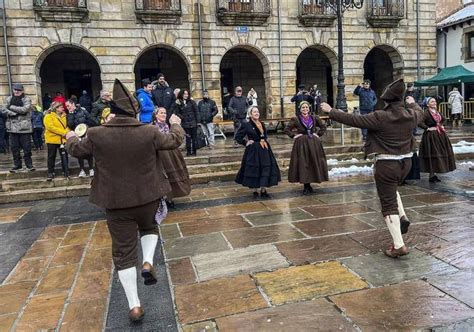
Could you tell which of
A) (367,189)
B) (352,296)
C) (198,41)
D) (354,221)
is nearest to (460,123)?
(198,41)

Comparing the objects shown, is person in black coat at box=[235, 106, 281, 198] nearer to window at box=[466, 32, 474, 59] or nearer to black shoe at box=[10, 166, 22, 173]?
black shoe at box=[10, 166, 22, 173]

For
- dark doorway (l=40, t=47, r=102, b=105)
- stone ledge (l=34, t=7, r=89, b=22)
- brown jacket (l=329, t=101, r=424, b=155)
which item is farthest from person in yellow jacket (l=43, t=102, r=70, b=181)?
dark doorway (l=40, t=47, r=102, b=105)

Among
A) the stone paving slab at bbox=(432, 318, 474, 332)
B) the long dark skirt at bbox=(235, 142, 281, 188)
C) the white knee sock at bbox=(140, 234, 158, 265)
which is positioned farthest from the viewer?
the long dark skirt at bbox=(235, 142, 281, 188)

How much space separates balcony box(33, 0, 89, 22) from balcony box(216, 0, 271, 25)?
17.9ft

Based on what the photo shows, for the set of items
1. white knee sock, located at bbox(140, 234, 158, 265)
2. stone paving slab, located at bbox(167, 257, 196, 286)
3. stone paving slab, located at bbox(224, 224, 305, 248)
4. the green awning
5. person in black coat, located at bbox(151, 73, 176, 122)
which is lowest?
stone paving slab, located at bbox(167, 257, 196, 286)

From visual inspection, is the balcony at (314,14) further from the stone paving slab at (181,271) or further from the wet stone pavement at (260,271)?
the stone paving slab at (181,271)

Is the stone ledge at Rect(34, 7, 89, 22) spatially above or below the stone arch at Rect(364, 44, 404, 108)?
above

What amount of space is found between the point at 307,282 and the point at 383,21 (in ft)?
64.2

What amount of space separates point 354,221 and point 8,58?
15.0m

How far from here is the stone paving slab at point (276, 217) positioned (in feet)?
19.6

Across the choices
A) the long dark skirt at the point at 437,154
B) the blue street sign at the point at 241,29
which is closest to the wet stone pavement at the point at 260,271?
the long dark skirt at the point at 437,154

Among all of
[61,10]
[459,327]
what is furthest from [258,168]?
[61,10]

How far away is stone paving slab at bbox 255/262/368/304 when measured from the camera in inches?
143

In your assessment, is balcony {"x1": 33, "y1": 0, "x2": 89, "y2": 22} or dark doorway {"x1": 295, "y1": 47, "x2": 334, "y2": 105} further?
dark doorway {"x1": 295, "y1": 47, "x2": 334, "y2": 105}
